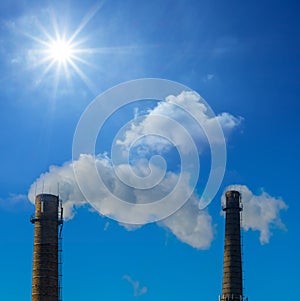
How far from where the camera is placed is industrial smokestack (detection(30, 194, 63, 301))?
55.5 m

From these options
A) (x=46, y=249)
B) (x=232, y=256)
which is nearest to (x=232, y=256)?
(x=232, y=256)

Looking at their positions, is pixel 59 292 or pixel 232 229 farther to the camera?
pixel 232 229

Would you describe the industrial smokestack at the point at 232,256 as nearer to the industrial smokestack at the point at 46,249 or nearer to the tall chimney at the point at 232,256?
the tall chimney at the point at 232,256

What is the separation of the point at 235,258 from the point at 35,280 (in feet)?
69.0

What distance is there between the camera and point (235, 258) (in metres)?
66.0

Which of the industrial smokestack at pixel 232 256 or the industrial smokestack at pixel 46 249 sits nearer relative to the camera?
the industrial smokestack at pixel 46 249

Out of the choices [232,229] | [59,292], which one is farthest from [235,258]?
[59,292]

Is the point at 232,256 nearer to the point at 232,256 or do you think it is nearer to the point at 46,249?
the point at 232,256

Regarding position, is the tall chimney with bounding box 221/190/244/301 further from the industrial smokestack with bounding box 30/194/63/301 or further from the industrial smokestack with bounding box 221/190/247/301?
the industrial smokestack with bounding box 30/194/63/301

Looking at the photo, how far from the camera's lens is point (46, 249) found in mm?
56281

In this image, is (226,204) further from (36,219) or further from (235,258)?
(36,219)

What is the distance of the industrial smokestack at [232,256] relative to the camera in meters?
65.2

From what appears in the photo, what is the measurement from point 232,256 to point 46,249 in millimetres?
19841

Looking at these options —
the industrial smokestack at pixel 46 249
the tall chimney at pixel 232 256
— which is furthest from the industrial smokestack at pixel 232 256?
the industrial smokestack at pixel 46 249
